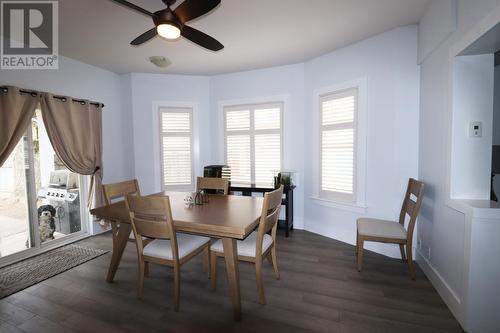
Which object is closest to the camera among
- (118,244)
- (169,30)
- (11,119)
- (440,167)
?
(169,30)

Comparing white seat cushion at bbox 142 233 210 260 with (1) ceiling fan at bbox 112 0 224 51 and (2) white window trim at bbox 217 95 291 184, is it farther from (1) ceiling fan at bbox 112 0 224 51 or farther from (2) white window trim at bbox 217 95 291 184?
(2) white window trim at bbox 217 95 291 184

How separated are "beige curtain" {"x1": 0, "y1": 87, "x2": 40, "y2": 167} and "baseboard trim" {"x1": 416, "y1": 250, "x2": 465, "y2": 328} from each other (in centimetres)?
455

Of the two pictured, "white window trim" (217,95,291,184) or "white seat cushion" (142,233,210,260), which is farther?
"white window trim" (217,95,291,184)

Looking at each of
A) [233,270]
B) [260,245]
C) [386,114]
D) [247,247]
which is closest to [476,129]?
[386,114]

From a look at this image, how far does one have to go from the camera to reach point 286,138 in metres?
3.98

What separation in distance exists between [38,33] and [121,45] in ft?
2.71

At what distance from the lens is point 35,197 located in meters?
3.18

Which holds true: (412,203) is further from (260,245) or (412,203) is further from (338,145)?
(260,245)

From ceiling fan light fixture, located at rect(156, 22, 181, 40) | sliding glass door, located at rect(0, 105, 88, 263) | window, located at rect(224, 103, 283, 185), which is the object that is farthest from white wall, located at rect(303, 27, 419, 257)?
sliding glass door, located at rect(0, 105, 88, 263)

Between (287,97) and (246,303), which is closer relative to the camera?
(246,303)

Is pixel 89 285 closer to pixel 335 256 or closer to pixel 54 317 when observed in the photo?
pixel 54 317

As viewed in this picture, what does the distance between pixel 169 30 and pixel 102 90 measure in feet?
9.19

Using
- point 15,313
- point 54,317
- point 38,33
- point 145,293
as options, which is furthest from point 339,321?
point 38,33

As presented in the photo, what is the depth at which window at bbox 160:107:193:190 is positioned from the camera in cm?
437
